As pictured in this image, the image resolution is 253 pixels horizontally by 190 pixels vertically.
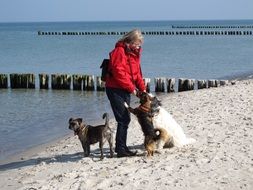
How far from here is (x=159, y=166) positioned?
759 centimetres

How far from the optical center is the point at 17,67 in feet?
125

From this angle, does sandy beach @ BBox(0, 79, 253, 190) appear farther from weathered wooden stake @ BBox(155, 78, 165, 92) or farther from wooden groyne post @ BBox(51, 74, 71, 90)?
wooden groyne post @ BBox(51, 74, 71, 90)

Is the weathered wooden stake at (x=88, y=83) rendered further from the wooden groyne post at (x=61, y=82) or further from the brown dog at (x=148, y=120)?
the brown dog at (x=148, y=120)

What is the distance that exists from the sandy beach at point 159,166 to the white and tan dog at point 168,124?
14 centimetres

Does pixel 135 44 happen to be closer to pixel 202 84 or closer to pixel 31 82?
pixel 202 84

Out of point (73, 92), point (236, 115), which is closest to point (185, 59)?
point (73, 92)

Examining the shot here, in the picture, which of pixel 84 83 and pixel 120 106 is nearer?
pixel 120 106

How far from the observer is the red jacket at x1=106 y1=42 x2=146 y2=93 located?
784 cm

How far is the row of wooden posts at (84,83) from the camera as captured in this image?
22.5m

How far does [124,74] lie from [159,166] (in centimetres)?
151

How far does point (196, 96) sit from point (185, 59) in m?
25.5

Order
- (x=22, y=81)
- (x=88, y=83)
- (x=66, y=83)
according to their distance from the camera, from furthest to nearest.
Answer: (x=22, y=81)
(x=66, y=83)
(x=88, y=83)

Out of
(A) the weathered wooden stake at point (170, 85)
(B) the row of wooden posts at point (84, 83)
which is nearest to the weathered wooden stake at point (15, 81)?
(B) the row of wooden posts at point (84, 83)

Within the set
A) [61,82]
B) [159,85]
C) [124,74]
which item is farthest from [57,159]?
[61,82]
